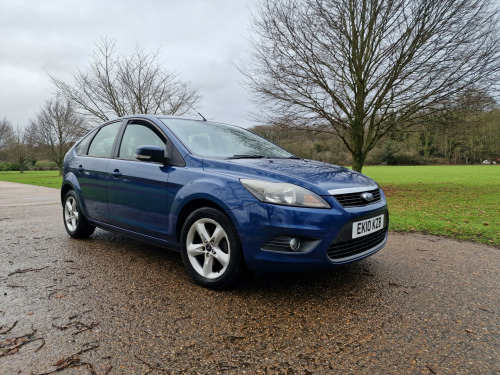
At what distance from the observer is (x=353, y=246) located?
275cm

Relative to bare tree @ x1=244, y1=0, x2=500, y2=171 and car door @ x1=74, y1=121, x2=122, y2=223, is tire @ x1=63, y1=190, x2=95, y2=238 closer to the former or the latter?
car door @ x1=74, y1=121, x2=122, y2=223

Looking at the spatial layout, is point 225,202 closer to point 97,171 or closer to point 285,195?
point 285,195

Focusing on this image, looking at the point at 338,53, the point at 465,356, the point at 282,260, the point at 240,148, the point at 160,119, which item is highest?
the point at 338,53

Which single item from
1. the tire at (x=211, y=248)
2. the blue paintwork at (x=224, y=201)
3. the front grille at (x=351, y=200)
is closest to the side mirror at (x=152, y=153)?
the blue paintwork at (x=224, y=201)

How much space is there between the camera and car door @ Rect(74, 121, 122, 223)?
3.90 m

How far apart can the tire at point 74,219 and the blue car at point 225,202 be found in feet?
1.73

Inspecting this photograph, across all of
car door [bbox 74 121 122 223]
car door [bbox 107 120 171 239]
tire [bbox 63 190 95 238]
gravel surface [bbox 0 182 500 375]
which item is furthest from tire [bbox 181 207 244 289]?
tire [bbox 63 190 95 238]

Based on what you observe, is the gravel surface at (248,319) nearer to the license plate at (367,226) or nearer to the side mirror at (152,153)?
the license plate at (367,226)

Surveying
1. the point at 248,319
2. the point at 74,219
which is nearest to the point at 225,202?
the point at 248,319

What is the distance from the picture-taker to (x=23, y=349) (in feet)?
6.45

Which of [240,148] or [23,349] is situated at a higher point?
[240,148]

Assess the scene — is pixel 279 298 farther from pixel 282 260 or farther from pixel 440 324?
pixel 440 324

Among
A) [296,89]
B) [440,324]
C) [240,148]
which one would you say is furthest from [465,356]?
[296,89]

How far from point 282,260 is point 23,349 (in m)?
1.75
